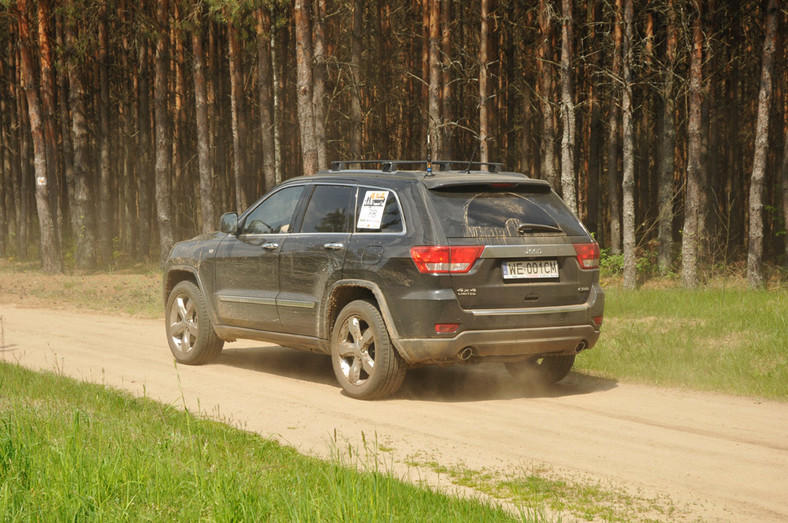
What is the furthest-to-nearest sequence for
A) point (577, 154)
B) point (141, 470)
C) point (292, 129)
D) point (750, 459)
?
point (292, 129) < point (577, 154) < point (750, 459) < point (141, 470)

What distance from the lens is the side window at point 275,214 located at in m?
9.19

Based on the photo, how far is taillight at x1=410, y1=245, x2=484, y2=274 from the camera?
7.47 metres

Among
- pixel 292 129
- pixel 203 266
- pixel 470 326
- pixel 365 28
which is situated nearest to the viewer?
pixel 470 326

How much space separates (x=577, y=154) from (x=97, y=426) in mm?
26507

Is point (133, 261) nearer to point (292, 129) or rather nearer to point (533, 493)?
point (292, 129)

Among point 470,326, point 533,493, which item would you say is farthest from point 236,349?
point 533,493

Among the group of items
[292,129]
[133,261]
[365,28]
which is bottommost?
[133,261]

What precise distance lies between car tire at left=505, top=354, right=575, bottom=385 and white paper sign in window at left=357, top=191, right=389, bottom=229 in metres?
2.03

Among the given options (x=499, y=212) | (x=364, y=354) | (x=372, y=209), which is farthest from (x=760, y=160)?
(x=364, y=354)

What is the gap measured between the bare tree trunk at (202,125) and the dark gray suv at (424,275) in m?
16.0

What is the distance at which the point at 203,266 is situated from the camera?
33.0 feet

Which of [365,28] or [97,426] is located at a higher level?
[365,28]

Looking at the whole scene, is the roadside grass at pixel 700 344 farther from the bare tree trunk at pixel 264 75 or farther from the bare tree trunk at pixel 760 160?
the bare tree trunk at pixel 264 75

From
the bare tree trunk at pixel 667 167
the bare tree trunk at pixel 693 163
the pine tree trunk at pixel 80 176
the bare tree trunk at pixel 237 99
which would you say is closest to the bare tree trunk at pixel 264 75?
the bare tree trunk at pixel 237 99
